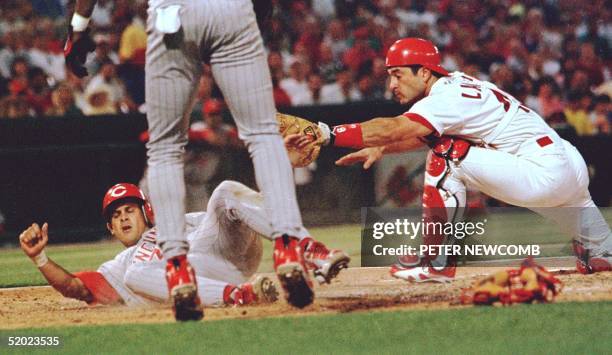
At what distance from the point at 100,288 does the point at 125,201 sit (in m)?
0.52

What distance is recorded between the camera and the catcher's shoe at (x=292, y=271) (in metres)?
4.27

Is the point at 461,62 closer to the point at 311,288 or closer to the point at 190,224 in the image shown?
the point at 190,224

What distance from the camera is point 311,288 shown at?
14.3 feet

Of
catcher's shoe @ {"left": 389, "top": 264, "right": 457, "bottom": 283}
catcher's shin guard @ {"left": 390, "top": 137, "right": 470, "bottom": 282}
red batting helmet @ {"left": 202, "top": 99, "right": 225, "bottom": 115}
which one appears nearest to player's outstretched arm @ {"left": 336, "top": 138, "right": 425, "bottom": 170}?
catcher's shin guard @ {"left": 390, "top": 137, "right": 470, "bottom": 282}

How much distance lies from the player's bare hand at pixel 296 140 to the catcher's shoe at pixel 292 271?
89 cm

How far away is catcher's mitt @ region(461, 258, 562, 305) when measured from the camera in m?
4.73

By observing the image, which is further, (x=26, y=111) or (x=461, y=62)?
(x=461, y=62)

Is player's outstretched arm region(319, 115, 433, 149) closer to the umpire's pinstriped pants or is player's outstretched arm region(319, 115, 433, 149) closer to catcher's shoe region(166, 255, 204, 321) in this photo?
the umpire's pinstriped pants

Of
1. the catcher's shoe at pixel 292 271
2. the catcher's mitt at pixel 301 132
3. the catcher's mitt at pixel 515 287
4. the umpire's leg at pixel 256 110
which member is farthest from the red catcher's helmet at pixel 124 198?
the catcher's mitt at pixel 515 287

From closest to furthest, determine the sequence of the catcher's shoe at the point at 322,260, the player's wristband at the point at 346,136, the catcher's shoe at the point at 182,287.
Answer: the catcher's shoe at the point at 182,287, the catcher's shoe at the point at 322,260, the player's wristband at the point at 346,136

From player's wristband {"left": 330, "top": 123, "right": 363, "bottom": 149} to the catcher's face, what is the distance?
3.89 feet

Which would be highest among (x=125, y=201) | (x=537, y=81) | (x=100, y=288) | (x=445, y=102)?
(x=537, y=81)

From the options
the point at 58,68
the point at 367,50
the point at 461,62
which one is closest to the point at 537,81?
the point at 461,62

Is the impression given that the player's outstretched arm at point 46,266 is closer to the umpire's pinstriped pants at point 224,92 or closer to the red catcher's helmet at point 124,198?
the red catcher's helmet at point 124,198
